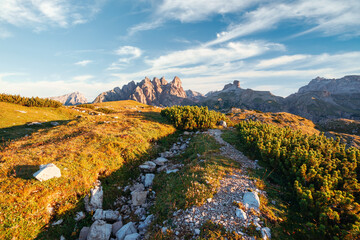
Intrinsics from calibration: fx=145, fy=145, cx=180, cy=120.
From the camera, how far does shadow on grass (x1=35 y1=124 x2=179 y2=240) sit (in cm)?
564

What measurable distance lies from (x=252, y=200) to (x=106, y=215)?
20.9ft

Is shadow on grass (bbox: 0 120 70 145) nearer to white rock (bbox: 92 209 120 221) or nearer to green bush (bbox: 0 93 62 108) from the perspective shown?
green bush (bbox: 0 93 62 108)

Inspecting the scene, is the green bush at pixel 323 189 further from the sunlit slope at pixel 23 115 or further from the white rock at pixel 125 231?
the sunlit slope at pixel 23 115

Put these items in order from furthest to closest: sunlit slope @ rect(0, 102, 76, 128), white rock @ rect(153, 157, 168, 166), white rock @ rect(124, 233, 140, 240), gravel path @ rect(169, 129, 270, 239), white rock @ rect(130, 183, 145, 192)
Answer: sunlit slope @ rect(0, 102, 76, 128) → white rock @ rect(153, 157, 168, 166) → white rock @ rect(130, 183, 145, 192) → white rock @ rect(124, 233, 140, 240) → gravel path @ rect(169, 129, 270, 239)

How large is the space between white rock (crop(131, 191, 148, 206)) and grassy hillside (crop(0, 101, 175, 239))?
1315 millimetres

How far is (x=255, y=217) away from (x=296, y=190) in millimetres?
2522

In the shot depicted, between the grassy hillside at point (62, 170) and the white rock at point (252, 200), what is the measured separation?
6771 mm

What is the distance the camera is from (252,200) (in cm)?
597

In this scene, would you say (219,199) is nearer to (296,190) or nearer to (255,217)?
(255,217)

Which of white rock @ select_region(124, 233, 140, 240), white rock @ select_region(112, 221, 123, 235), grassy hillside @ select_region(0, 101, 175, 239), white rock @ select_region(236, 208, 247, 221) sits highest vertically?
grassy hillside @ select_region(0, 101, 175, 239)

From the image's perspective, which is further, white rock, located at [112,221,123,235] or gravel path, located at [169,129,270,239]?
white rock, located at [112,221,123,235]

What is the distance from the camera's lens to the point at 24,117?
64.6 ft

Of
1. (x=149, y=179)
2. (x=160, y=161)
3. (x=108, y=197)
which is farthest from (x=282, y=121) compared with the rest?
(x=108, y=197)

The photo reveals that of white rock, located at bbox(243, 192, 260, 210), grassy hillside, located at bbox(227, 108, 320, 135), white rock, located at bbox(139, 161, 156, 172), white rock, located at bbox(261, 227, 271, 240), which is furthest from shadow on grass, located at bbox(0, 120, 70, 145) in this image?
grassy hillside, located at bbox(227, 108, 320, 135)
